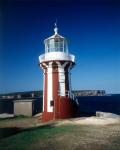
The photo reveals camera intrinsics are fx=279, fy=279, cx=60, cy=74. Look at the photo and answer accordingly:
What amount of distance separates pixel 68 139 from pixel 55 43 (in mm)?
3234

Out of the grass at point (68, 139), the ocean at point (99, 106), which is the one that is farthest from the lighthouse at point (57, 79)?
the ocean at point (99, 106)

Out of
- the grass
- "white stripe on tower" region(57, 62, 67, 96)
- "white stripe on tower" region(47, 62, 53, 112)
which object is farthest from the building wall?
the grass

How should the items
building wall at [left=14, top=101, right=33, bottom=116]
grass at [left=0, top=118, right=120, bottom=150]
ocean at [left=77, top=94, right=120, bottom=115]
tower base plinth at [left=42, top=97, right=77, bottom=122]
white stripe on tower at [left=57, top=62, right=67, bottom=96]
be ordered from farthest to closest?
1. ocean at [left=77, top=94, right=120, bottom=115]
2. building wall at [left=14, top=101, right=33, bottom=116]
3. white stripe on tower at [left=57, top=62, right=67, bottom=96]
4. tower base plinth at [left=42, top=97, right=77, bottom=122]
5. grass at [left=0, top=118, right=120, bottom=150]

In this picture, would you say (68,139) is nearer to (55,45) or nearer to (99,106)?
(55,45)

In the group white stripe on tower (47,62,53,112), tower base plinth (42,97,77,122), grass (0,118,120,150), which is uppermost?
white stripe on tower (47,62,53,112)

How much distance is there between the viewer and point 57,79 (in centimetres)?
713

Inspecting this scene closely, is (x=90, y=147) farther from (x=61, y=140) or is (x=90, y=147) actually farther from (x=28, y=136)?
(x=28, y=136)

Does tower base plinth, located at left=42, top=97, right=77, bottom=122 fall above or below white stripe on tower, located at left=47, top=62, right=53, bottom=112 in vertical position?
below

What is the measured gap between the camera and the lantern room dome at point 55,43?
715 centimetres

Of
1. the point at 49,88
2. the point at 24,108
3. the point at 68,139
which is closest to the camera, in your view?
the point at 68,139

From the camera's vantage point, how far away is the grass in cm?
414

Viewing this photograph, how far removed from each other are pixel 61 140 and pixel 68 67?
3.11 metres

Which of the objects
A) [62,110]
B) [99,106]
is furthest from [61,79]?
[99,106]

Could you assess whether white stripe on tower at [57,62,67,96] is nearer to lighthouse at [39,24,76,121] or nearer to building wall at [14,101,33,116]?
lighthouse at [39,24,76,121]
